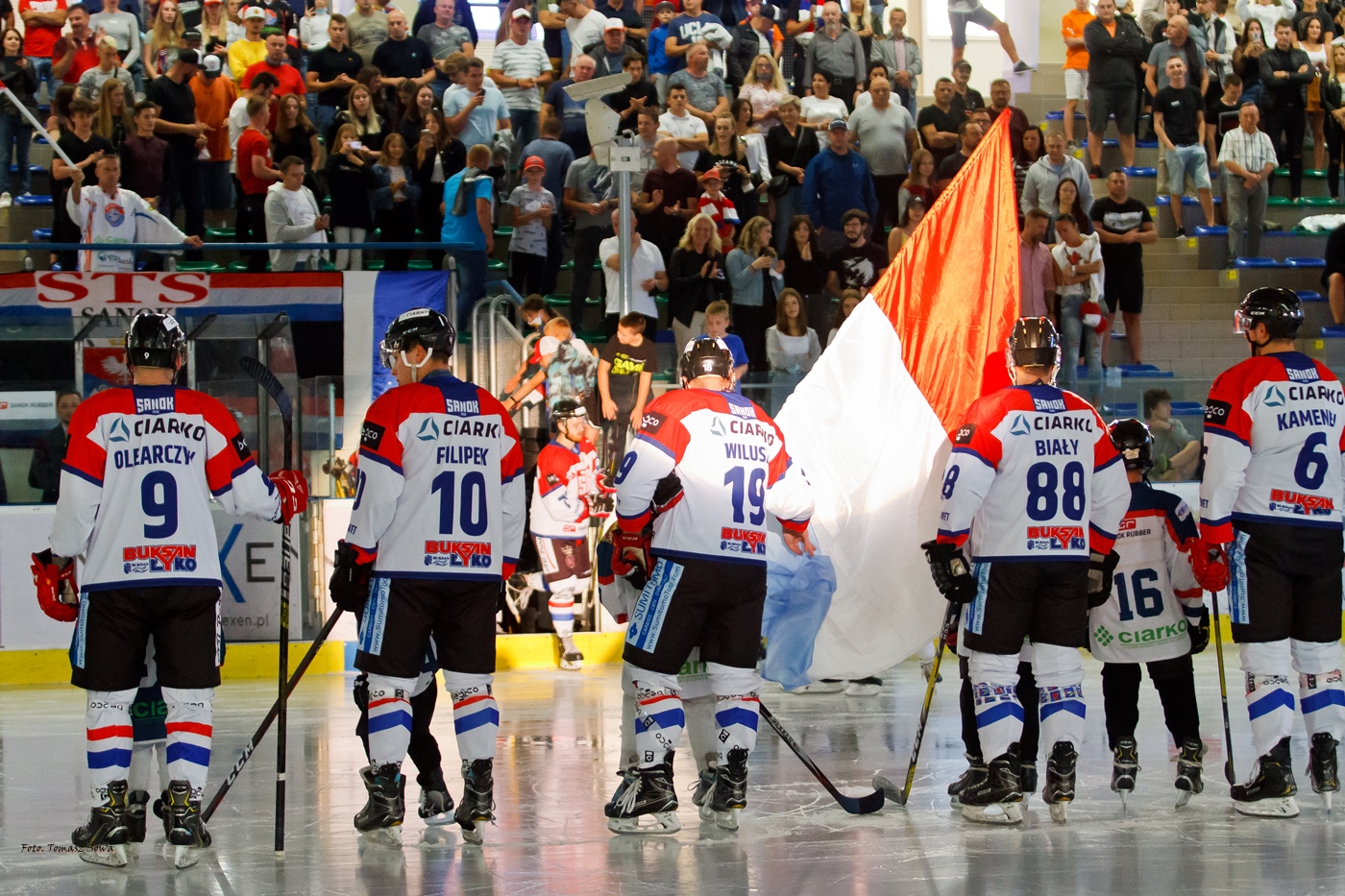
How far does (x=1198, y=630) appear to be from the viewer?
7.04 metres

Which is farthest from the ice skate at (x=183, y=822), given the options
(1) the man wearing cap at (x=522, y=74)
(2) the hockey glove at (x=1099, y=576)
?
(1) the man wearing cap at (x=522, y=74)

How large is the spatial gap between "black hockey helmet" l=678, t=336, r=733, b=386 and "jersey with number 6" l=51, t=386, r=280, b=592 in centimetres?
204

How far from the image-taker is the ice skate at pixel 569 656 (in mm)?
11469

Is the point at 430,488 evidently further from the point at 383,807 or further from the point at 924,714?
the point at 924,714

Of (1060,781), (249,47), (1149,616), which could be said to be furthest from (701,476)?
(249,47)

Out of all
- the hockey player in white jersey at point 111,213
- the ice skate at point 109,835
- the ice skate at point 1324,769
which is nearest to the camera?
the ice skate at point 109,835

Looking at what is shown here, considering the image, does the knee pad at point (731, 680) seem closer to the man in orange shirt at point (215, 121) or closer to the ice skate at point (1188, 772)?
the ice skate at point (1188, 772)

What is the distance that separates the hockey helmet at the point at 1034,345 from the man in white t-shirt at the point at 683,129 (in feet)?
25.8

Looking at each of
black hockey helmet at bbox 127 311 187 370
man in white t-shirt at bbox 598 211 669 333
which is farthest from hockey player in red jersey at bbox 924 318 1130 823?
man in white t-shirt at bbox 598 211 669 333

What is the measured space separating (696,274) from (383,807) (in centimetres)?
775

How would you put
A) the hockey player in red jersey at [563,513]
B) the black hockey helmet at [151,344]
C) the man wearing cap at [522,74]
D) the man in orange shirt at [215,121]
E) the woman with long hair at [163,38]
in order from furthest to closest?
1. the man wearing cap at [522,74]
2. the woman with long hair at [163,38]
3. the man in orange shirt at [215,121]
4. the hockey player in red jersey at [563,513]
5. the black hockey helmet at [151,344]

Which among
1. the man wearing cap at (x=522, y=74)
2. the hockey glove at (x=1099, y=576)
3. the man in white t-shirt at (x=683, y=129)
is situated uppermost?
the man wearing cap at (x=522, y=74)

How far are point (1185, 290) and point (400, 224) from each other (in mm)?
8630

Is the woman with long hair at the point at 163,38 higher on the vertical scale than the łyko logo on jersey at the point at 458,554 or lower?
higher
